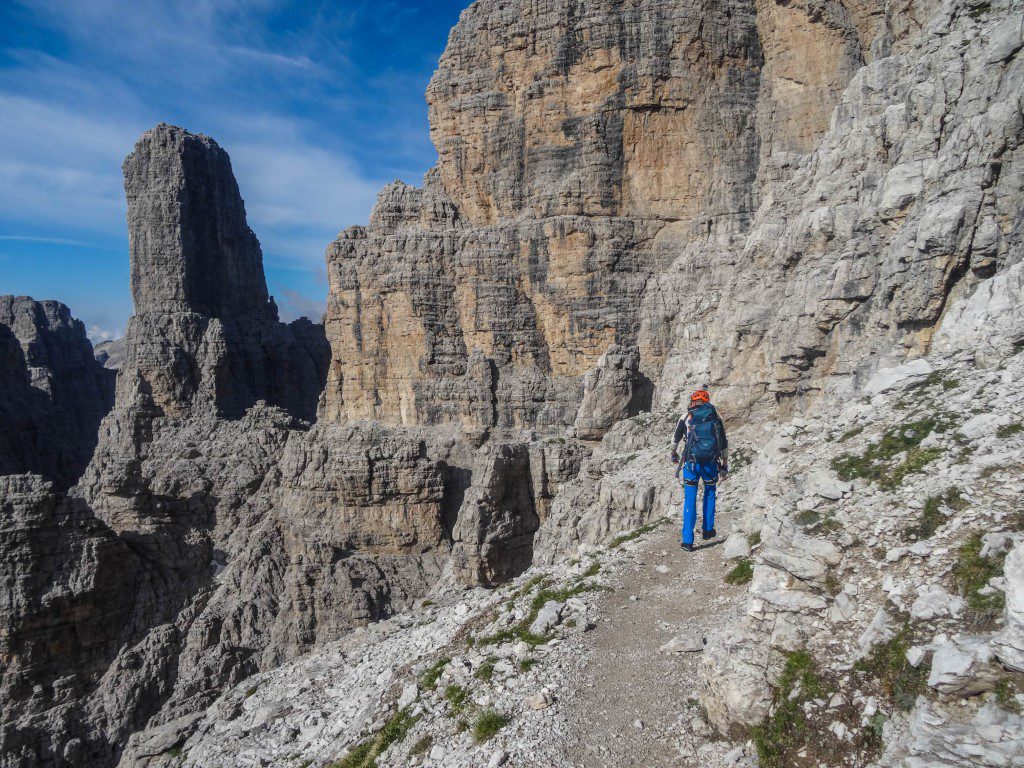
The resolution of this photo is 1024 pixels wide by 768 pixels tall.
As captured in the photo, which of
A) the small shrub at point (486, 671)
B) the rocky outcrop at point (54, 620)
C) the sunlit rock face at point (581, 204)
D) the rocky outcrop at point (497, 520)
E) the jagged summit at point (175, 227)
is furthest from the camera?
the jagged summit at point (175, 227)

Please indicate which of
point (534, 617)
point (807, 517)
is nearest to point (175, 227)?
point (534, 617)

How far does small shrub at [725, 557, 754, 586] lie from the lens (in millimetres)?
8952

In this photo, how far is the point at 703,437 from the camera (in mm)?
10352

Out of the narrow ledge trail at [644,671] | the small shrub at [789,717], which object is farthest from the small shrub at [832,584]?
the narrow ledge trail at [644,671]

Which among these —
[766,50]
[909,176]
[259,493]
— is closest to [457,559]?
[259,493]

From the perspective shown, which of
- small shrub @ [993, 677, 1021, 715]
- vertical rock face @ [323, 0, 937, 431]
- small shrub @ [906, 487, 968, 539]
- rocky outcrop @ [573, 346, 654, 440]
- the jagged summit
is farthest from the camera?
the jagged summit

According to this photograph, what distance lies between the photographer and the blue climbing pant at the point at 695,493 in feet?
34.1

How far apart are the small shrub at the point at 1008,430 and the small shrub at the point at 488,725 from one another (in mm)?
5953

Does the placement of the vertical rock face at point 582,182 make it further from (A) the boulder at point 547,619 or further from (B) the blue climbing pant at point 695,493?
(A) the boulder at point 547,619

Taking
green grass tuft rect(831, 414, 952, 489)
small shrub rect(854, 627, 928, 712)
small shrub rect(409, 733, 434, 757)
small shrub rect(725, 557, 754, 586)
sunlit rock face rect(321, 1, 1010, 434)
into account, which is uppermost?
sunlit rock face rect(321, 1, 1010, 434)

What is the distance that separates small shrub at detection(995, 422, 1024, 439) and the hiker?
3739mm

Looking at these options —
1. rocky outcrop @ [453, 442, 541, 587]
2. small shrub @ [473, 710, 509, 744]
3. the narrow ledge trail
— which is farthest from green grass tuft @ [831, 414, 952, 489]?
rocky outcrop @ [453, 442, 541, 587]

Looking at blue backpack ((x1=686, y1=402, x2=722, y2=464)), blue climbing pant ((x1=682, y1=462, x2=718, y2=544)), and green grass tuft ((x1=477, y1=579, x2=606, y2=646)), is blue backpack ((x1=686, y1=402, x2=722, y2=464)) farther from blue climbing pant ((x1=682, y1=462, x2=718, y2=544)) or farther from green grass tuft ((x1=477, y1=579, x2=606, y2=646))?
green grass tuft ((x1=477, y1=579, x2=606, y2=646))

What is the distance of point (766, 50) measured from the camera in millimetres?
32562
